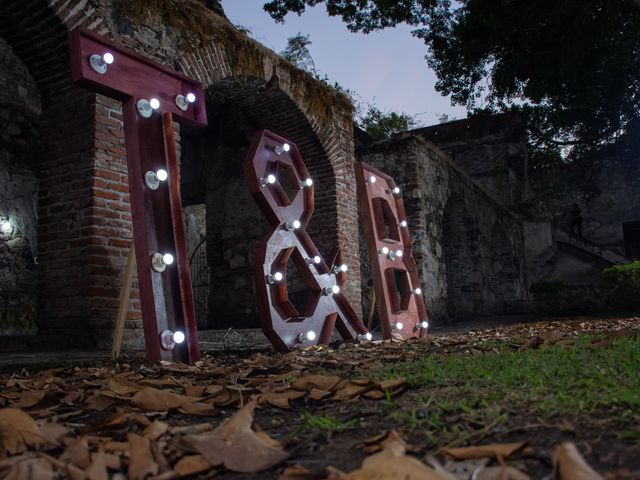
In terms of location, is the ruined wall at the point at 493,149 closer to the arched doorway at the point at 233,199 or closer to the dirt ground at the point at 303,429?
the arched doorway at the point at 233,199

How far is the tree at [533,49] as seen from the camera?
1228 cm

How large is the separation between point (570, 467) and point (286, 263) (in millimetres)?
3412

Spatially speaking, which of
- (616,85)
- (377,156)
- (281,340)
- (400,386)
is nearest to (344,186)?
(377,156)

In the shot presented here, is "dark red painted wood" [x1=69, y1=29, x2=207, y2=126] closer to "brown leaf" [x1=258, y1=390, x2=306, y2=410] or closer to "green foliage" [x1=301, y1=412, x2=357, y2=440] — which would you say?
"brown leaf" [x1=258, y1=390, x2=306, y2=410]

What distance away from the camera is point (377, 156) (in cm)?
963

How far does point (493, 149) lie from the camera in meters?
19.4

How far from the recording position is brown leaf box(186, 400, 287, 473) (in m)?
1.17

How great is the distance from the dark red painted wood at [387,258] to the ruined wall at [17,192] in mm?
5293

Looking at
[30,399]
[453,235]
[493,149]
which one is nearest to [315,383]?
[30,399]

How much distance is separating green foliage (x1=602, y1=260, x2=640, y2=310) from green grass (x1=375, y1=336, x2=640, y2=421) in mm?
7920

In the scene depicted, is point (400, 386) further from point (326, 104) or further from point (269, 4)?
point (269, 4)

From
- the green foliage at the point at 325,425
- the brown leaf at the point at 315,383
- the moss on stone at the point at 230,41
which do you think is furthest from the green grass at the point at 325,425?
the moss on stone at the point at 230,41

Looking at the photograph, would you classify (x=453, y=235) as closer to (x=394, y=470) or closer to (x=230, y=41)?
(x=230, y=41)

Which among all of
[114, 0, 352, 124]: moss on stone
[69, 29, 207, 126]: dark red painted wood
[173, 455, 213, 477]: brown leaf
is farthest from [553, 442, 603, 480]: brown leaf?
[114, 0, 352, 124]: moss on stone
